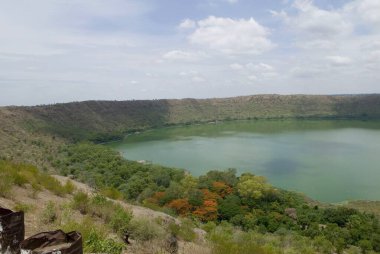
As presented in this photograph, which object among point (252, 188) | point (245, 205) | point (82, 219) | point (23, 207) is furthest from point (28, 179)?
point (252, 188)

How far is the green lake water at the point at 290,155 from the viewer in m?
40.8

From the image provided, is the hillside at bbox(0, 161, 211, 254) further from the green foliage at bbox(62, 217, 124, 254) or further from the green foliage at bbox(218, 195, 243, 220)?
the green foliage at bbox(218, 195, 243, 220)

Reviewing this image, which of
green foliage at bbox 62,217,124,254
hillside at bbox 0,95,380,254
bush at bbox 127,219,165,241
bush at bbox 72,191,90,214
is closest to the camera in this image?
green foliage at bbox 62,217,124,254

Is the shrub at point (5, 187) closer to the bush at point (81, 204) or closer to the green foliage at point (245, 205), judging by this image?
the bush at point (81, 204)

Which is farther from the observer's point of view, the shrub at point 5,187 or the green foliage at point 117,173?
the green foliage at point 117,173

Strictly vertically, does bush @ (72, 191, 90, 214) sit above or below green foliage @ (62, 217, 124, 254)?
below

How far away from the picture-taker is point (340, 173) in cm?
4525

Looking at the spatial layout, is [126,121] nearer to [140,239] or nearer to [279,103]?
[279,103]

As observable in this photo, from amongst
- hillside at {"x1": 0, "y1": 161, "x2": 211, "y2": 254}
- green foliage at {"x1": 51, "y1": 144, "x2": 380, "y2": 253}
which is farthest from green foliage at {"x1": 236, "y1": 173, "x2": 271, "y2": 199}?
hillside at {"x1": 0, "y1": 161, "x2": 211, "y2": 254}

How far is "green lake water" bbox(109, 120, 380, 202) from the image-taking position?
40753 millimetres

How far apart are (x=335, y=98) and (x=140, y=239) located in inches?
6102

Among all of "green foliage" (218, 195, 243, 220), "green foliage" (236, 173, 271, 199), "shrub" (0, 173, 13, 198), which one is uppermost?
"shrub" (0, 173, 13, 198)

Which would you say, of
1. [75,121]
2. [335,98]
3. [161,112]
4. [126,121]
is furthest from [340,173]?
[335,98]

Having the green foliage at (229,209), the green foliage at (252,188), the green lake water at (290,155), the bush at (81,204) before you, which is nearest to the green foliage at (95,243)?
the bush at (81,204)
